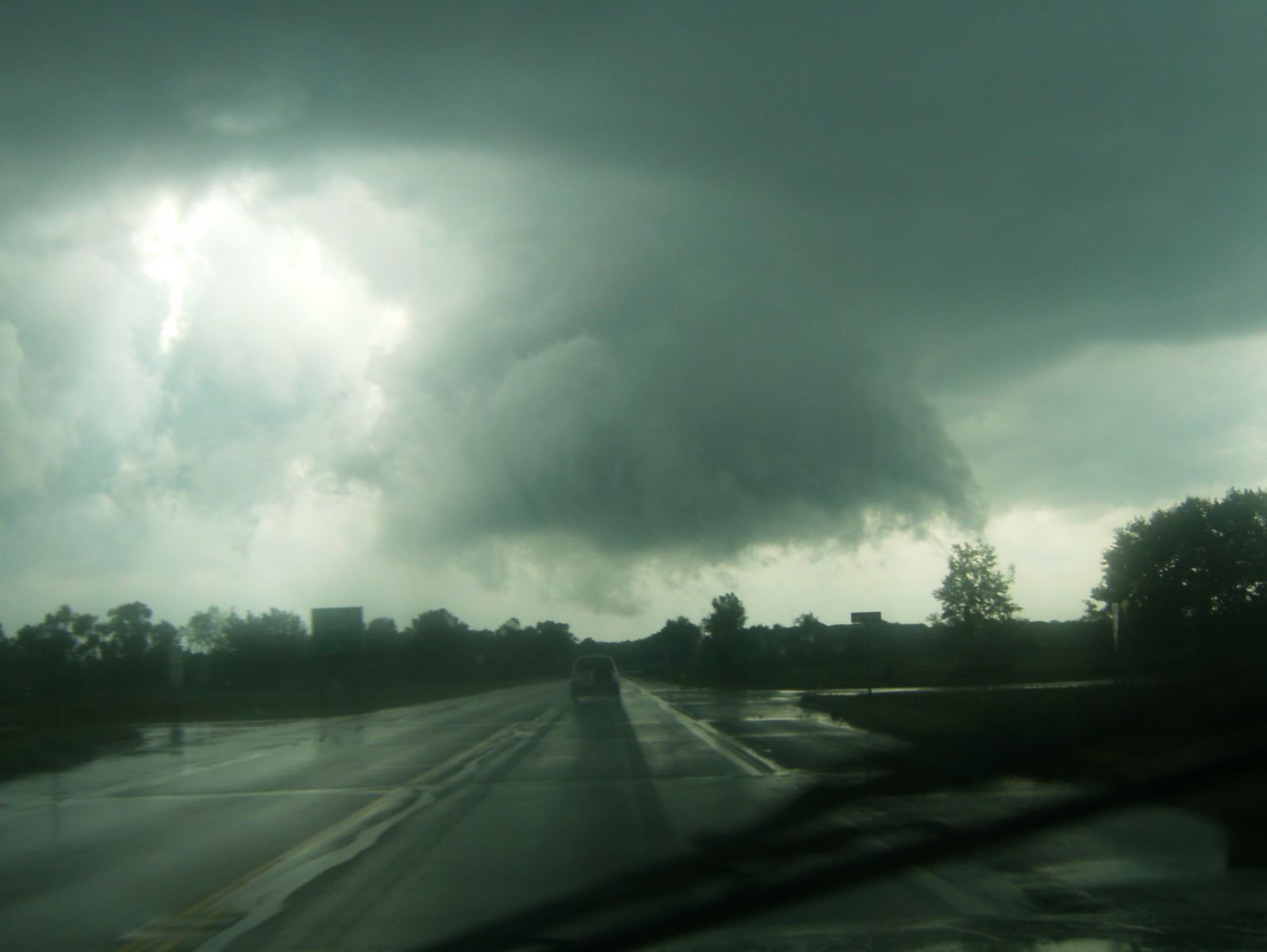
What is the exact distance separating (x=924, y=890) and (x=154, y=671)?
102 metres

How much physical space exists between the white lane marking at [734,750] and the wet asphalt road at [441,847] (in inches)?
4.7

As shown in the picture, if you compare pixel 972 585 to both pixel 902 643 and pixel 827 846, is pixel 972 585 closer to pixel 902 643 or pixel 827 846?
pixel 902 643

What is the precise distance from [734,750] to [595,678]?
28.1 metres

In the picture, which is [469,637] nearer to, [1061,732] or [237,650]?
[237,650]

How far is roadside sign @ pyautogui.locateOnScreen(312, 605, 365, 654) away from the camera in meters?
72.4

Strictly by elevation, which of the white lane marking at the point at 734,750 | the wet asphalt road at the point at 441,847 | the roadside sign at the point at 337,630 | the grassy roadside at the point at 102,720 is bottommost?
the grassy roadside at the point at 102,720

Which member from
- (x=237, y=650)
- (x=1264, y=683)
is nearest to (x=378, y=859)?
(x=1264, y=683)

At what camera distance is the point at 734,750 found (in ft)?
66.2

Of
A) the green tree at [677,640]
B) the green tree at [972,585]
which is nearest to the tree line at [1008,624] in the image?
the green tree at [972,585]

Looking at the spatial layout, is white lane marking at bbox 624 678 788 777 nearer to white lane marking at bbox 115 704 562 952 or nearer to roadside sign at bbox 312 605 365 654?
white lane marking at bbox 115 704 562 952

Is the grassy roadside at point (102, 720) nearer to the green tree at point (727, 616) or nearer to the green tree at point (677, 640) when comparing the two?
the green tree at point (727, 616)

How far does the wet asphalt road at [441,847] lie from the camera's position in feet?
24.6

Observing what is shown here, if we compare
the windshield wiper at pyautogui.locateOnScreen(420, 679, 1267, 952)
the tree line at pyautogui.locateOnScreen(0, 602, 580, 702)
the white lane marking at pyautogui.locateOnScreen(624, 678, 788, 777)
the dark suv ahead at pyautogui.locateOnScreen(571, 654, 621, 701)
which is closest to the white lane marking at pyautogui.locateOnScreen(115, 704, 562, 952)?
the windshield wiper at pyautogui.locateOnScreen(420, 679, 1267, 952)

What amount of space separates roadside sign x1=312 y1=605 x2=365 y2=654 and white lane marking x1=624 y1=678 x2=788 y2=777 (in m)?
45.6
